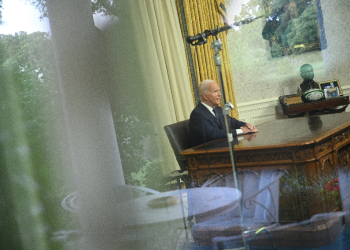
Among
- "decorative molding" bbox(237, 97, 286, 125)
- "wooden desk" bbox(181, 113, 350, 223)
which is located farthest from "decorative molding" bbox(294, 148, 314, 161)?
"decorative molding" bbox(237, 97, 286, 125)

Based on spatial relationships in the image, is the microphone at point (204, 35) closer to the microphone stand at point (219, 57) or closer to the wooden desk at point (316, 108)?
the microphone stand at point (219, 57)

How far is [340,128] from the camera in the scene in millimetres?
904

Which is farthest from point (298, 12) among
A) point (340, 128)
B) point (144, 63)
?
point (144, 63)

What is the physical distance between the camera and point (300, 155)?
0.87 metres

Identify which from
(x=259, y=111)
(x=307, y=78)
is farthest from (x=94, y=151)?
(x=307, y=78)

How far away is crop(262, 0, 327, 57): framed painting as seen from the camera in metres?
0.93

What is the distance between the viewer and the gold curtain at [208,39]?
3.11 feet

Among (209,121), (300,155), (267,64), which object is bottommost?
(300,155)

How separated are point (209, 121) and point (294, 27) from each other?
306 millimetres

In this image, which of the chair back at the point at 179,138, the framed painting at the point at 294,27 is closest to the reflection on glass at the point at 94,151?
the chair back at the point at 179,138

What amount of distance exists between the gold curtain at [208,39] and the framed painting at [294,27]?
0.36 ft

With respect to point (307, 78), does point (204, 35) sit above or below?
above

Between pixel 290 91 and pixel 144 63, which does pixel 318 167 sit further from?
pixel 144 63

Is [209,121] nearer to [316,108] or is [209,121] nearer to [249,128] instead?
[249,128]
